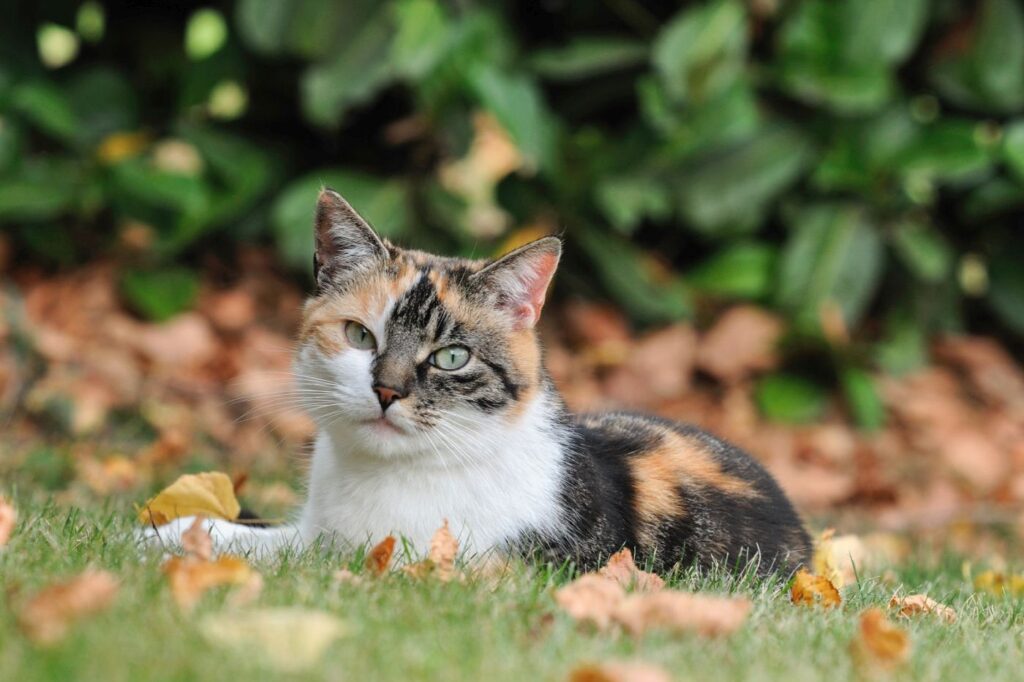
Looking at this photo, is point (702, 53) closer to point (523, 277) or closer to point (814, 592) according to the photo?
point (523, 277)

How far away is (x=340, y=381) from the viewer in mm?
2980

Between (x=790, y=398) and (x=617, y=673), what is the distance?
430cm

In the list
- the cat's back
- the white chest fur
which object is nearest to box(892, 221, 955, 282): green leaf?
the cat's back

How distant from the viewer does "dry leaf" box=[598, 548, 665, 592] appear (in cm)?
275

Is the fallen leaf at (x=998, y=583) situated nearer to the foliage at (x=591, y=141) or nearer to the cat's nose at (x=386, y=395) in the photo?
the cat's nose at (x=386, y=395)

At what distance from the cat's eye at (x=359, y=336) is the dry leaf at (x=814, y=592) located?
1185 mm

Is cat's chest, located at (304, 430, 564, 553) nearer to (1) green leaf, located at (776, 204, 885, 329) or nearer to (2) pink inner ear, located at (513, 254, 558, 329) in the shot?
(2) pink inner ear, located at (513, 254, 558, 329)

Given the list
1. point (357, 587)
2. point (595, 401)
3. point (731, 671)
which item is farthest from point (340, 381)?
point (595, 401)

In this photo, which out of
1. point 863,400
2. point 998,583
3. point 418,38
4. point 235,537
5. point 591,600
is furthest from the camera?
point 863,400

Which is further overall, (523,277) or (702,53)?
(702,53)

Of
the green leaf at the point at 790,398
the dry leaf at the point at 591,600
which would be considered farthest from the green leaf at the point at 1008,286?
the dry leaf at the point at 591,600

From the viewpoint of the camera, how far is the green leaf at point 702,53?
19.1 ft

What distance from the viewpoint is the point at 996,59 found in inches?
240

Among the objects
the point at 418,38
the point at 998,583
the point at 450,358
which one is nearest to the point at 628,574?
the point at 450,358
